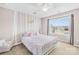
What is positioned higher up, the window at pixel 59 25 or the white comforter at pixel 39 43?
the window at pixel 59 25

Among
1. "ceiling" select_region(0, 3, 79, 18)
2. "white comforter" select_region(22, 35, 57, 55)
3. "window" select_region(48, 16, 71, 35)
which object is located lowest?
"white comforter" select_region(22, 35, 57, 55)

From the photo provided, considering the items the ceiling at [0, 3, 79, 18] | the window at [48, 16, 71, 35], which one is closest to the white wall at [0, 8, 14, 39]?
the ceiling at [0, 3, 79, 18]

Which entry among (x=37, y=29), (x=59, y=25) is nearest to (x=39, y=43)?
(x=37, y=29)

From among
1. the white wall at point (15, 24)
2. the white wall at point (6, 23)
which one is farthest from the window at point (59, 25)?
the white wall at point (6, 23)

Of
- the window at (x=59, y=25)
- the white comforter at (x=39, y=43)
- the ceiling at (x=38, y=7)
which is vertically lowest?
the white comforter at (x=39, y=43)

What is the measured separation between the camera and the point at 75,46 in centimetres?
159

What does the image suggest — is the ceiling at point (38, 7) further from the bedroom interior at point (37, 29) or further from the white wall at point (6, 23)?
the white wall at point (6, 23)

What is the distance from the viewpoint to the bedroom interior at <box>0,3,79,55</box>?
156 cm

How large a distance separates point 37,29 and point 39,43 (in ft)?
1.04

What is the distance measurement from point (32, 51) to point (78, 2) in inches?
52.5

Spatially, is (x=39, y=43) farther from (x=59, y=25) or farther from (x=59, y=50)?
(x=59, y=25)

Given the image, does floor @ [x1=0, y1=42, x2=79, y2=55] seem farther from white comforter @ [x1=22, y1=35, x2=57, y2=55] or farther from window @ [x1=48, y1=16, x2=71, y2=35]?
window @ [x1=48, y1=16, x2=71, y2=35]

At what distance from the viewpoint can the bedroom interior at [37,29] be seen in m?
1.56

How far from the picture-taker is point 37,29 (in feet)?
5.59
